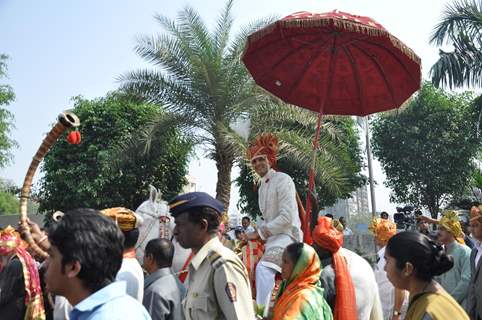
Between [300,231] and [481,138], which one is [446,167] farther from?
[300,231]

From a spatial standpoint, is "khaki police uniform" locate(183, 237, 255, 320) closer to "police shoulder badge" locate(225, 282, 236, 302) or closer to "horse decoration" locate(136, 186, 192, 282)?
"police shoulder badge" locate(225, 282, 236, 302)

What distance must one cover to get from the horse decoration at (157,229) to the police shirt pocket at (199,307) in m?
3.14

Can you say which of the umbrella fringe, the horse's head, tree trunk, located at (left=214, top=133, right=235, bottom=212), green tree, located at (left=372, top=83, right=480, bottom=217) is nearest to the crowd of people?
the horse's head

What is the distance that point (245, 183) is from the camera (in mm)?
26172

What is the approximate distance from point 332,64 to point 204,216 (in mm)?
3592

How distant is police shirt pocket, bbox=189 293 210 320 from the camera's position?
3.28 metres

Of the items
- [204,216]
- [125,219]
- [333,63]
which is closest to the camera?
[204,216]

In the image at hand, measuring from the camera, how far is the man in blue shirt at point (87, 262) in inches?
86.2

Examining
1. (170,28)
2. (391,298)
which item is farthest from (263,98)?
(391,298)

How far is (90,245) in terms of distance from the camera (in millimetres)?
2205

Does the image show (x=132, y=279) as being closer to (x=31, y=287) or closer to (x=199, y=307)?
(x=199, y=307)

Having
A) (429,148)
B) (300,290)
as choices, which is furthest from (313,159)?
(429,148)

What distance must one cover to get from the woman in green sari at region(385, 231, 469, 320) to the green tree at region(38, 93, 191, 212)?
624 inches

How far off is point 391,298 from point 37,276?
405 cm
